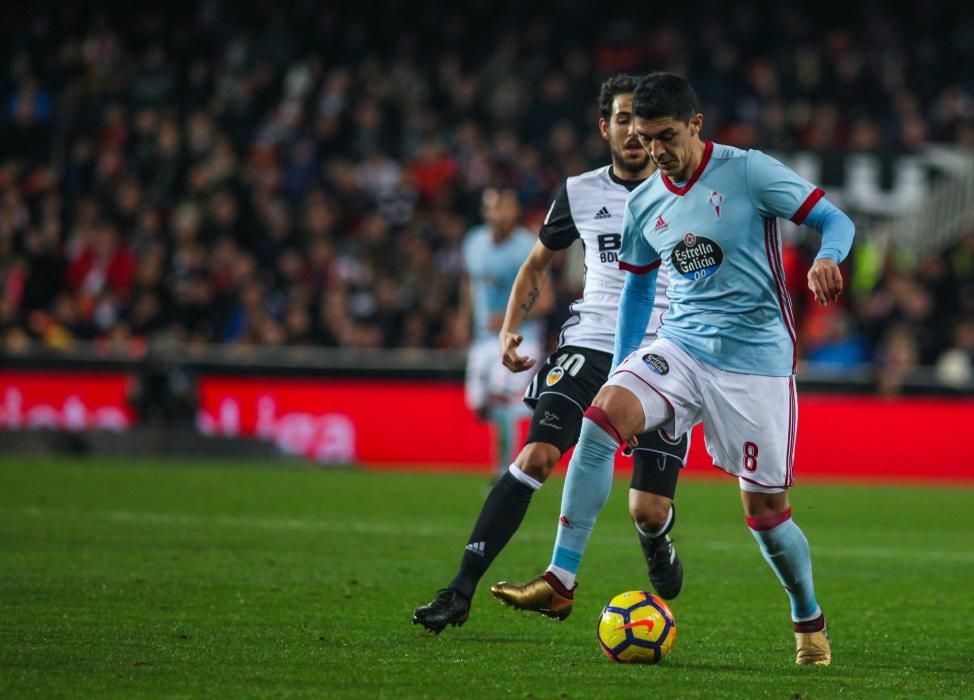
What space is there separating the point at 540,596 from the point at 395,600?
1.20 metres

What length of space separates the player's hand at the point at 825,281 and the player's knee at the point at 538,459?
1581mm

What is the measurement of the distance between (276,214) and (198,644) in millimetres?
15346

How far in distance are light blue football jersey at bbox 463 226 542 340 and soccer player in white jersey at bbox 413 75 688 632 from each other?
6395mm

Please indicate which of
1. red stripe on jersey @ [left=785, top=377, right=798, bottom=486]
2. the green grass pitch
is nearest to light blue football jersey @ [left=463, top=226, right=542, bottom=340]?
the green grass pitch

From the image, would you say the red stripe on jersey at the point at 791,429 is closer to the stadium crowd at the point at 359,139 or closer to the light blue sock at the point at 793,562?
the light blue sock at the point at 793,562

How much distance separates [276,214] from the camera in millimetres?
20875

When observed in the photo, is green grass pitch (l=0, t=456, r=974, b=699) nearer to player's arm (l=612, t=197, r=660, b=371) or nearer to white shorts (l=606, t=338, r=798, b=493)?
white shorts (l=606, t=338, r=798, b=493)

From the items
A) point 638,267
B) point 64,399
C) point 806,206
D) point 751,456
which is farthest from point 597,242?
point 64,399

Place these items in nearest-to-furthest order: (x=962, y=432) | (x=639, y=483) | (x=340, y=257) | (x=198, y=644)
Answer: (x=198, y=644) < (x=639, y=483) < (x=962, y=432) < (x=340, y=257)

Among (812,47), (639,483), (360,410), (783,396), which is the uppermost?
(812,47)

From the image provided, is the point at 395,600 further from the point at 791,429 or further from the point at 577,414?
the point at 791,429

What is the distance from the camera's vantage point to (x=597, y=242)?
722cm

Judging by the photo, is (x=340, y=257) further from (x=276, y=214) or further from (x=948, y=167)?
(x=948, y=167)

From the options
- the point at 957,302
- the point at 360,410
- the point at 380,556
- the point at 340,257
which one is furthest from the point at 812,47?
the point at 380,556
